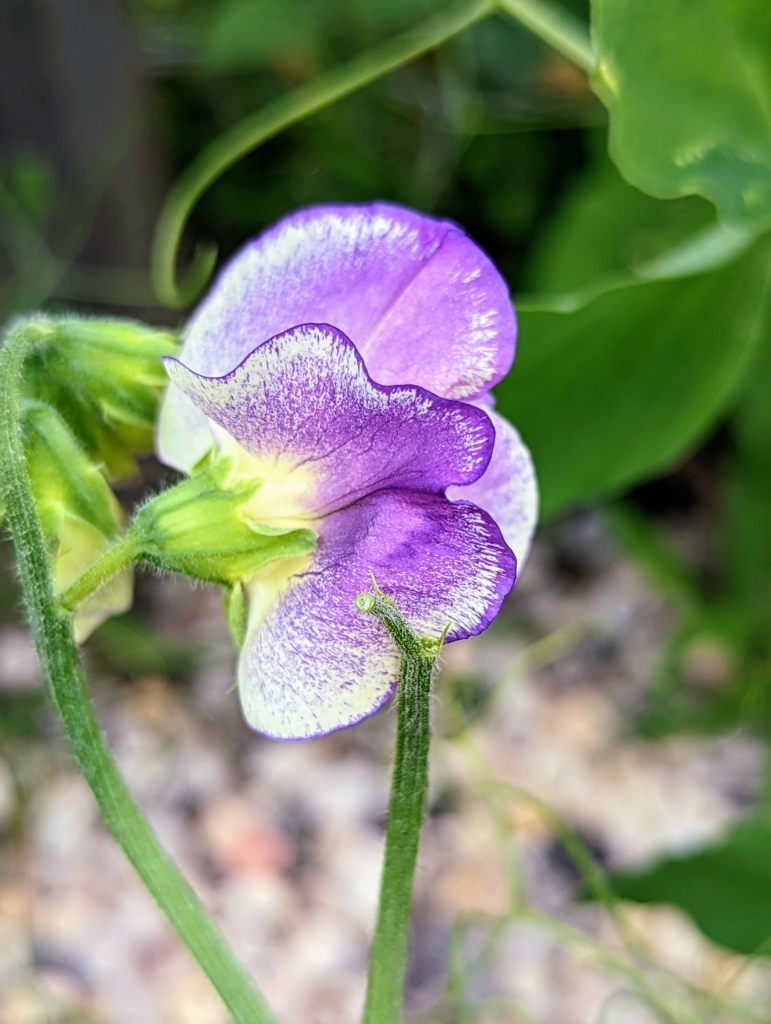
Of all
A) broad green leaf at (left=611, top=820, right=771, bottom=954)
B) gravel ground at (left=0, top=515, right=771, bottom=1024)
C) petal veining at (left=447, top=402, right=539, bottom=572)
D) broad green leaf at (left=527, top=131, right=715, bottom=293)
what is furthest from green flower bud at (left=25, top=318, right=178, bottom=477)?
broad green leaf at (left=527, top=131, right=715, bottom=293)

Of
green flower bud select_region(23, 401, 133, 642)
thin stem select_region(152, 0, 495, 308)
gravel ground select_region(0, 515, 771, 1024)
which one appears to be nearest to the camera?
green flower bud select_region(23, 401, 133, 642)

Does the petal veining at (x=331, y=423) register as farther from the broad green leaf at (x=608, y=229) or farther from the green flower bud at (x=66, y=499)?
the broad green leaf at (x=608, y=229)

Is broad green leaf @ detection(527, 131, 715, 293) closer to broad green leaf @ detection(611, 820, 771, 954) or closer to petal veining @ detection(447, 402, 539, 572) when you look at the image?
broad green leaf @ detection(611, 820, 771, 954)

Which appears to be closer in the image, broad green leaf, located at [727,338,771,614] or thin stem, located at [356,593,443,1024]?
thin stem, located at [356,593,443,1024]

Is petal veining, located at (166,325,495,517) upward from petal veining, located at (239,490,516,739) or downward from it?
upward

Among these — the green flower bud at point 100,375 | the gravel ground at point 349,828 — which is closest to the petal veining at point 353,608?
the green flower bud at point 100,375

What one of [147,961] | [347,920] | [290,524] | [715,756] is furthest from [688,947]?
[290,524]

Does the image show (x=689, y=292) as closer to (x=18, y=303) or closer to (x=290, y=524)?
(x=290, y=524)
